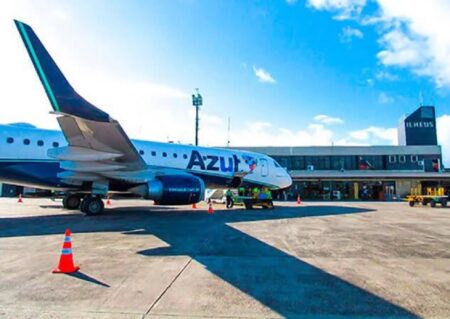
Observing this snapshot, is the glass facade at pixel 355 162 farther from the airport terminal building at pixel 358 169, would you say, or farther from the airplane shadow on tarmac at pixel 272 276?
the airplane shadow on tarmac at pixel 272 276

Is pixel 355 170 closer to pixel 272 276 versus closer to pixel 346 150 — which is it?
pixel 346 150

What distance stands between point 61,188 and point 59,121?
470 centimetres

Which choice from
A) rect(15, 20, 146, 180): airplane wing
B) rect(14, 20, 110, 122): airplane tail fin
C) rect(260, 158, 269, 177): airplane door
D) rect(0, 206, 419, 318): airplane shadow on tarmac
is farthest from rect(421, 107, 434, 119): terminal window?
rect(14, 20, 110, 122): airplane tail fin

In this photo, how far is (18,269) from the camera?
507 cm

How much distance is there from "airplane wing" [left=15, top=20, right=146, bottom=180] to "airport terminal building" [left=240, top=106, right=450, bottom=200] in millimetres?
27367

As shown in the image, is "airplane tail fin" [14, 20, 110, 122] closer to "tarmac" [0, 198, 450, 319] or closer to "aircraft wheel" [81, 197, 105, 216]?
"tarmac" [0, 198, 450, 319]

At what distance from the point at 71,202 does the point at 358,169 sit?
35745mm

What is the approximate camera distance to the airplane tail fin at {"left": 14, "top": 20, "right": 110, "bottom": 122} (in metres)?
8.16

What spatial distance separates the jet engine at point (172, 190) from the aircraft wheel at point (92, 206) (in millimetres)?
2151

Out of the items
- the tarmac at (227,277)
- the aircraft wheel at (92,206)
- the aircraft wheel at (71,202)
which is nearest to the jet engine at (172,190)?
the aircraft wheel at (92,206)

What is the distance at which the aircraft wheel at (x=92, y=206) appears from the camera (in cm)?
1344

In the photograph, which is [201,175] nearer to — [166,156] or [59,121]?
[166,156]

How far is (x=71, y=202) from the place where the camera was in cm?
1600

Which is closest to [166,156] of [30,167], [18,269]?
[30,167]
